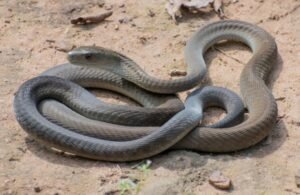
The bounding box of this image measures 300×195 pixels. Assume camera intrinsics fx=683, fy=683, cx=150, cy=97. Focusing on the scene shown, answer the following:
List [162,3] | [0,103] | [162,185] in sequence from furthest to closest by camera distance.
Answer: [162,3] < [0,103] < [162,185]

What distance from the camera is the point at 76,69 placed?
6504mm

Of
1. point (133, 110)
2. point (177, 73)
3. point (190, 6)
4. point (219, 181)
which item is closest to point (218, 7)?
point (190, 6)

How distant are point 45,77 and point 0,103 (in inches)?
20.1

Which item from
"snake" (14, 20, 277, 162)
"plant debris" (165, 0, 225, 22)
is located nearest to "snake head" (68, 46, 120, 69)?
"snake" (14, 20, 277, 162)

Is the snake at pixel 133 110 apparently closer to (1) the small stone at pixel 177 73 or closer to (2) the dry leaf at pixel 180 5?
(1) the small stone at pixel 177 73

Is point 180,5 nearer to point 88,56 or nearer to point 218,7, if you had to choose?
point 218,7

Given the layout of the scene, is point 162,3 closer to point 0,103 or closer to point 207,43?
point 207,43

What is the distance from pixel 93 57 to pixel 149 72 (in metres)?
0.73

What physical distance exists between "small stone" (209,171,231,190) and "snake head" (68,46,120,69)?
1555mm

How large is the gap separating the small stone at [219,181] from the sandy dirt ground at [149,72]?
40 millimetres

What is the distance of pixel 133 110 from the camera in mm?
5766

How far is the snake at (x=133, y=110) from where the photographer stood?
5.46 meters

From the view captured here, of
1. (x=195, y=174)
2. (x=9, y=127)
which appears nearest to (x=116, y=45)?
(x=9, y=127)

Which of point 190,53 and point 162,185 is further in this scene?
point 190,53
